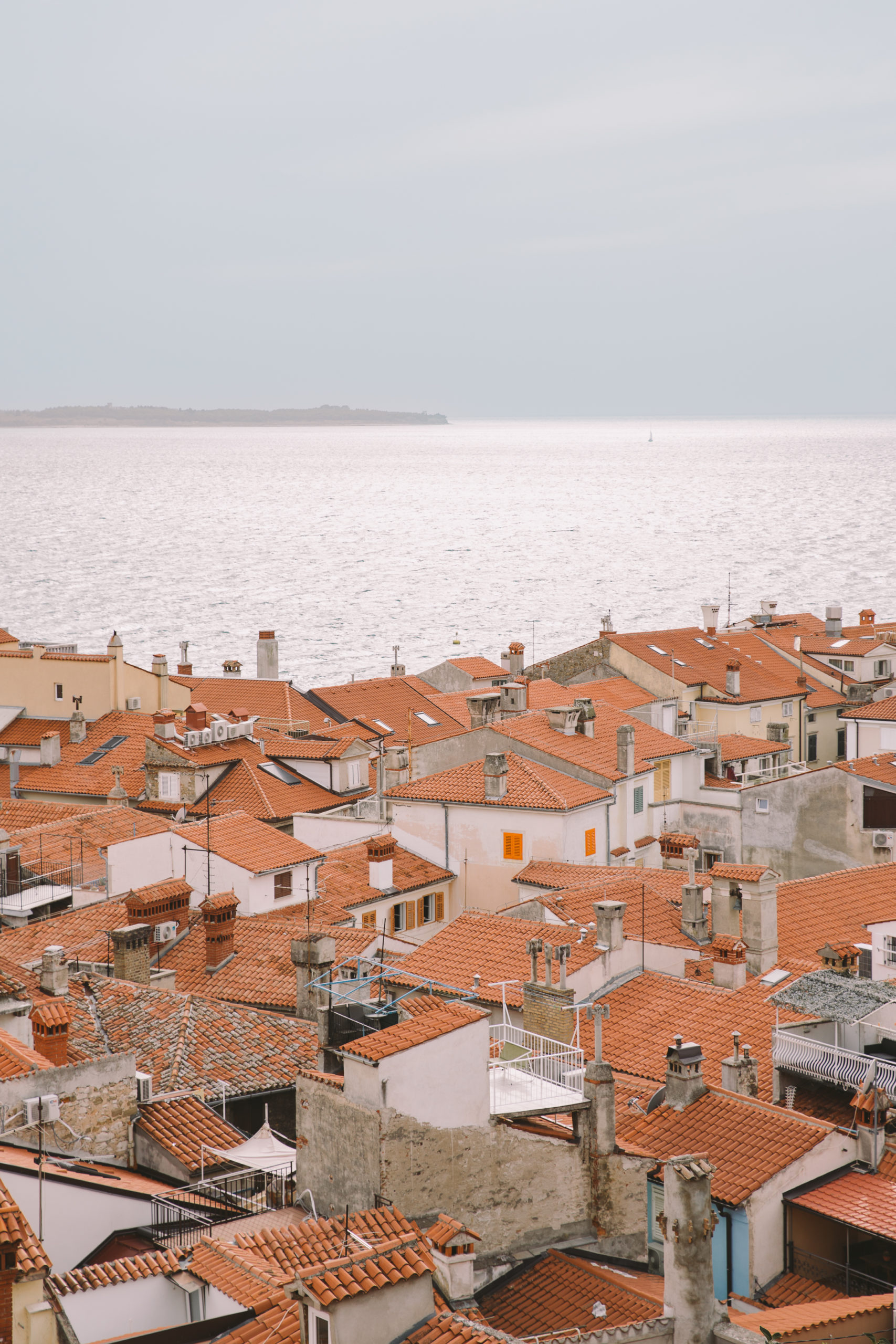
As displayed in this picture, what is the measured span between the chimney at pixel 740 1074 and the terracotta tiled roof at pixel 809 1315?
462 centimetres

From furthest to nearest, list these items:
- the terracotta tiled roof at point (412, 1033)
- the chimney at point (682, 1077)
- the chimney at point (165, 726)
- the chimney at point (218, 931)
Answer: the chimney at point (165, 726)
the chimney at point (218, 931)
the chimney at point (682, 1077)
the terracotta tiled roof at point (412, 1033)

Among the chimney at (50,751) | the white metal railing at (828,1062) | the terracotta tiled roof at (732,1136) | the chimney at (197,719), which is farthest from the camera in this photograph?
the chimney at (50,751)

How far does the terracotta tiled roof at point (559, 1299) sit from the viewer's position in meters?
14.7

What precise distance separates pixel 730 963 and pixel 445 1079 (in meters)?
10.0

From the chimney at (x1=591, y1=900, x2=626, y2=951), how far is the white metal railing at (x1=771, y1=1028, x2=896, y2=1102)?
15.5 ft

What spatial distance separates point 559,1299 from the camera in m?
15.3

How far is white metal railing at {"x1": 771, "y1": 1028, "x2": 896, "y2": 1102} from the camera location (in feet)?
62.1

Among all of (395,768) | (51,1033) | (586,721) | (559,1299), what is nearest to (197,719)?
(395,768)

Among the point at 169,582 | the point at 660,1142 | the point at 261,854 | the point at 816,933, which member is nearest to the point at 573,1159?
the point at 660,1142

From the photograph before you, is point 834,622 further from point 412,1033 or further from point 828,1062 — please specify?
point 412,1033

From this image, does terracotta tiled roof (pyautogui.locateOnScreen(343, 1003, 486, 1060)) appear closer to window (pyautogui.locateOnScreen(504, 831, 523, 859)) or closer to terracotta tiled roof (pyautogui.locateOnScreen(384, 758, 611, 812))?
window (pyautogui.locateOnScreen(504, 831, 523, 859))

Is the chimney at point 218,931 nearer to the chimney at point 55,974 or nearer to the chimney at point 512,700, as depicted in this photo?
the chimney at point 55,974

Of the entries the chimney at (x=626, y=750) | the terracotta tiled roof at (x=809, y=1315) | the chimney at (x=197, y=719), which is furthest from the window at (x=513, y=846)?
the terracotta tiled roof at (x=809, y=1315)

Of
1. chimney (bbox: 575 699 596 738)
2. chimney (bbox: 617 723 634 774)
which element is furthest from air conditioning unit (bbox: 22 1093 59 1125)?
chimney (bbox: 575 699 596 738)
